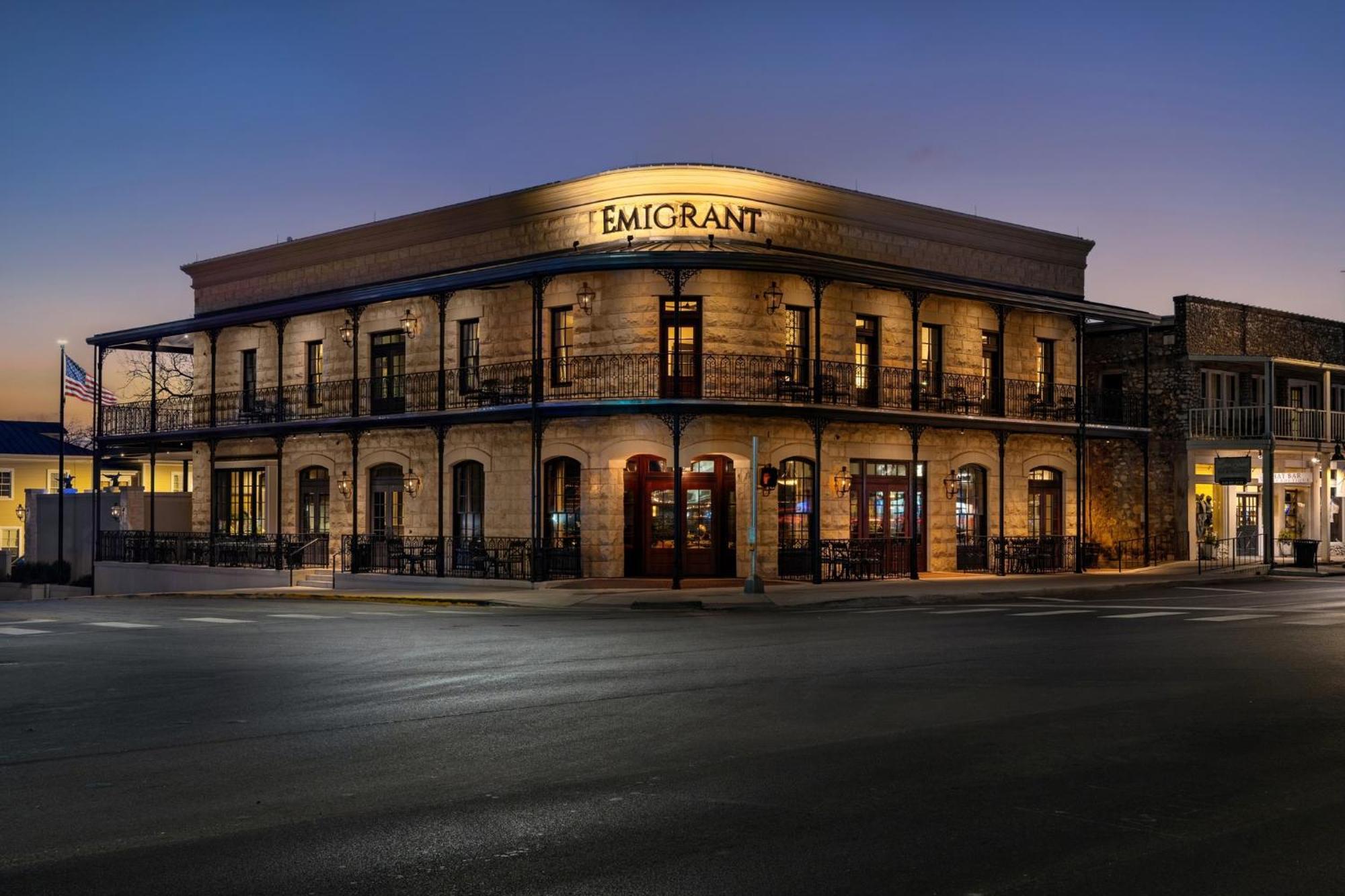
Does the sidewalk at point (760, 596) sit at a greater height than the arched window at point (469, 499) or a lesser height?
lesser

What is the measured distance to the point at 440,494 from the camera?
31.0 m

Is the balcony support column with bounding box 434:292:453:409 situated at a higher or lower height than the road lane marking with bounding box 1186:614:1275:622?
higher

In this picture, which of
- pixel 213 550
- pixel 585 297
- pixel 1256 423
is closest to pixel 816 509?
pixel 585 297

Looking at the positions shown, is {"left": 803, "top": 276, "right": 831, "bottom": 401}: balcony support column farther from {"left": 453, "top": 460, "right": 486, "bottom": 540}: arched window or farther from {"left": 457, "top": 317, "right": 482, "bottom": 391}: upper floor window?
{"left": 453, "top": 460, "right": 486, "bottom": 540}: arched window

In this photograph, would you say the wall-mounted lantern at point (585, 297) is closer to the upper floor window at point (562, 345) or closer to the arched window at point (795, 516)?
the upper floor window at point (562, 345)

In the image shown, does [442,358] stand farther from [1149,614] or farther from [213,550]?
[1149,614]

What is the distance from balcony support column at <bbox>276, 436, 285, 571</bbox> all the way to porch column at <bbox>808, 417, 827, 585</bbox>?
46.6 feet

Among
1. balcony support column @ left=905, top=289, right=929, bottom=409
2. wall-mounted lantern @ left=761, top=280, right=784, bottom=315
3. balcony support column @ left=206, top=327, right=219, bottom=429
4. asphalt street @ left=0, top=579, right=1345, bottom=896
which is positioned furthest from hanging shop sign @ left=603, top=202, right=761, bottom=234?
asphalt street @ left=0, top=579, right=1345, bottom=896

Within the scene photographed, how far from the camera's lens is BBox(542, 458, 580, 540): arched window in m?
29.3

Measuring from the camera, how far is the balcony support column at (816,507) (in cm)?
2783

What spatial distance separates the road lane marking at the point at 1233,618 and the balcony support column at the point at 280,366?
24.2 metres

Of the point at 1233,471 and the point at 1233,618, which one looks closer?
the point at 1233,618

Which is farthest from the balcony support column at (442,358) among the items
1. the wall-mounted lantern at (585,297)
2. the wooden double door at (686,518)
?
the wooden double door at (686,518)

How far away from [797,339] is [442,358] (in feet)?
29.0
